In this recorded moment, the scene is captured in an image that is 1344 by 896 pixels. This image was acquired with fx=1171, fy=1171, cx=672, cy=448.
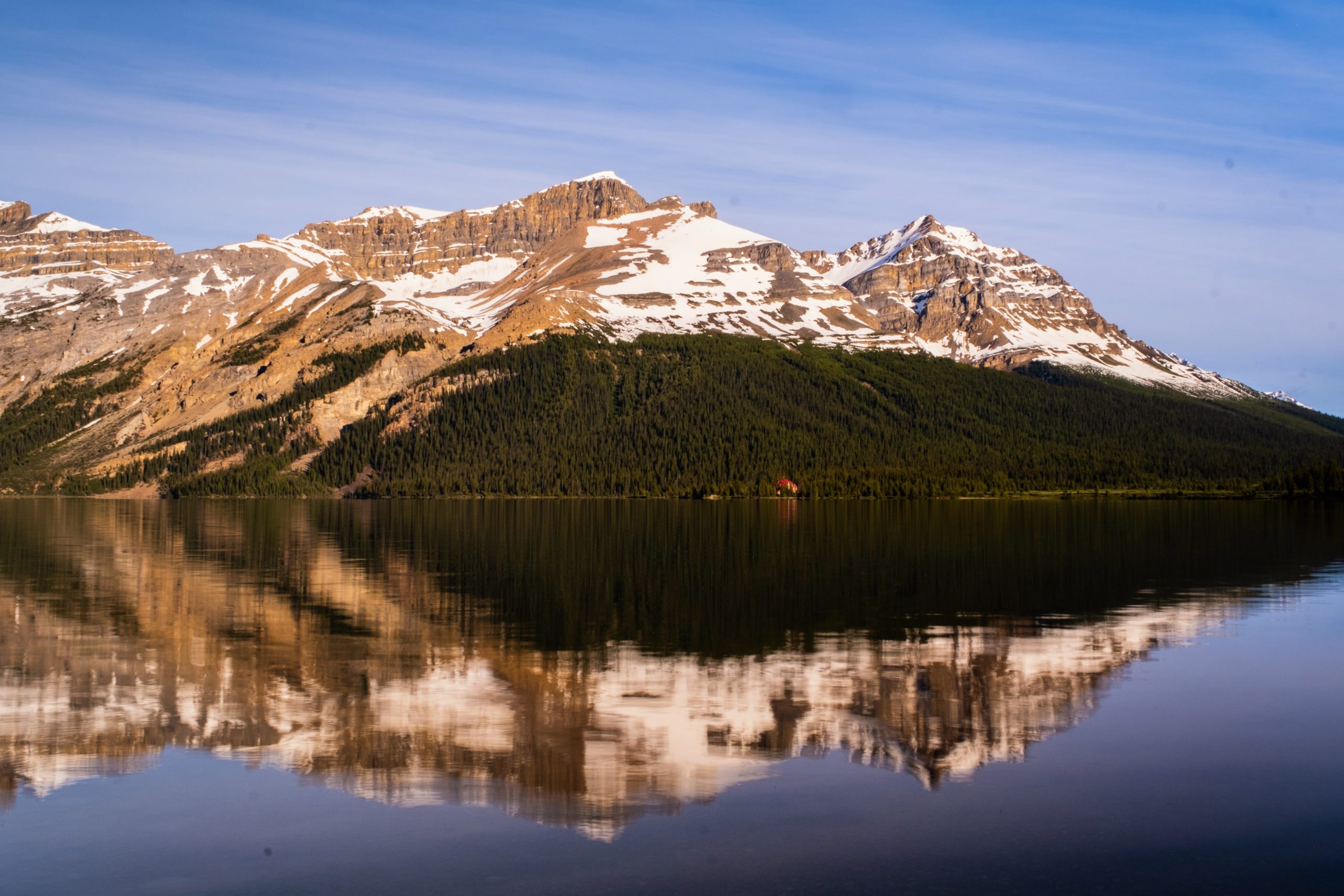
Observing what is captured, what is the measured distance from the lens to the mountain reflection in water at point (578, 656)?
86.6 ft

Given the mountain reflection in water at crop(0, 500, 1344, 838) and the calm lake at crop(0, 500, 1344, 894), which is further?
the mountain reflection in water at crop(0, 500, 1344, 838)

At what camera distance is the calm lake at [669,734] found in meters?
20.3

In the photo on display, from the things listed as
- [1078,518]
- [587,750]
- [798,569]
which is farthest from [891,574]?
[1078,518]

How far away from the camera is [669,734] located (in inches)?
1117

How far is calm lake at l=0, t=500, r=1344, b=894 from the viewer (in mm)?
20281

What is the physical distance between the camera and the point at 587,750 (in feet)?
88.4

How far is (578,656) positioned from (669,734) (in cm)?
1051

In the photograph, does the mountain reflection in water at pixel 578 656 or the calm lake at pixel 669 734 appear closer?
the calm lake at pixel 669 734

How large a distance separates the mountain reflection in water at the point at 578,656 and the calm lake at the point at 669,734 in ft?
0.59

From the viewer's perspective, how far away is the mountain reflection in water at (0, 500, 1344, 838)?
86.6 ft

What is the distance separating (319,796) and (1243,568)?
2467 inches

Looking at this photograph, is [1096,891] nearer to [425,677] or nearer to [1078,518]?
[425,677]

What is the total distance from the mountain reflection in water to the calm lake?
7.0 inches

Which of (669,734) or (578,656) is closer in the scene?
(669,734)
